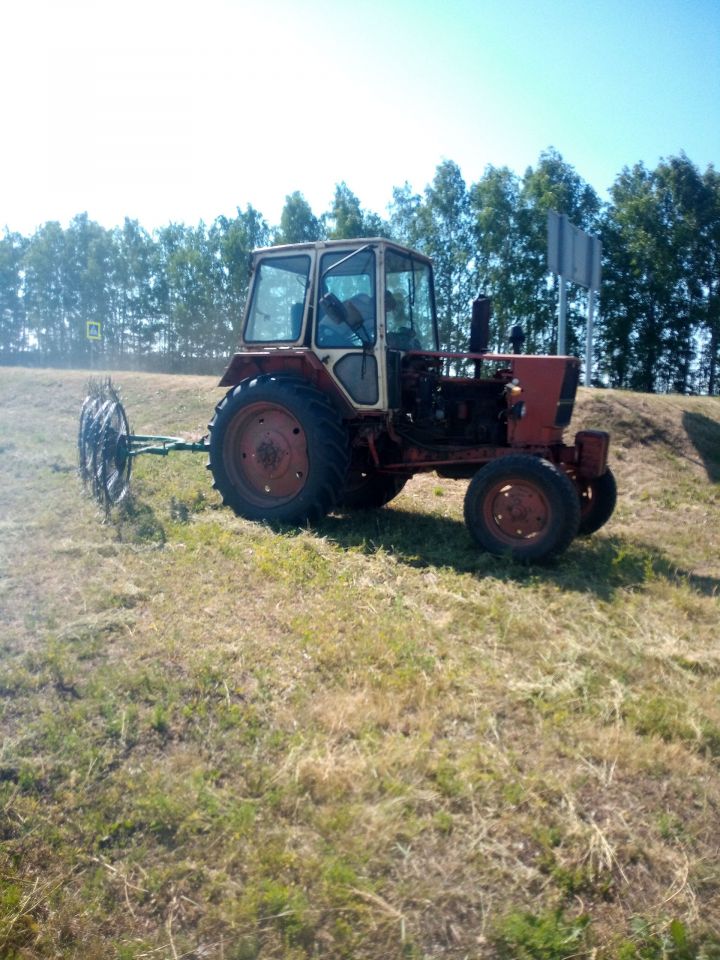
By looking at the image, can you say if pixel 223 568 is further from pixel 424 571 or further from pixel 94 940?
pixel 94 940

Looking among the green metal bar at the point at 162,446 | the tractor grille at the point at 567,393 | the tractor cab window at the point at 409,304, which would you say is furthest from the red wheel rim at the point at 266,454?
the tractor grille at the point at 567,393

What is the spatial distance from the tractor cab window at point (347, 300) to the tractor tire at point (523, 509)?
1.74 meters

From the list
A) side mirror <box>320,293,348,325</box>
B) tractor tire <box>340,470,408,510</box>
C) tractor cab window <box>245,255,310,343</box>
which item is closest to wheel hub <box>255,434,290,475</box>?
tractor tire <box>340,470,408,510</box>

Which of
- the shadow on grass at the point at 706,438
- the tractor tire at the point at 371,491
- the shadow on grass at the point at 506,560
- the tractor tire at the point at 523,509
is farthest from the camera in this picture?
the shadow on grass at the point at 706,438

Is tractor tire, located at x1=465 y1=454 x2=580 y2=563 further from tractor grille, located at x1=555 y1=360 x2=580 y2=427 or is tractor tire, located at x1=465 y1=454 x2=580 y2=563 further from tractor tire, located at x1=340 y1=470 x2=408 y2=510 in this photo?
tractor tire, located at x1=340 y1=470 x2=408 y2=510

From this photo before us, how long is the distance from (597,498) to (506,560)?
139cm

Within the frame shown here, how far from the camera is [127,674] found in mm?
4152

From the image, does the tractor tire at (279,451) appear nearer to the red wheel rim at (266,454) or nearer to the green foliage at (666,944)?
the red wheel rim at (266,454)

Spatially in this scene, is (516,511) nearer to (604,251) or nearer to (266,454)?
(266,454)

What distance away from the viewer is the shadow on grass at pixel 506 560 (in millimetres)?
6102

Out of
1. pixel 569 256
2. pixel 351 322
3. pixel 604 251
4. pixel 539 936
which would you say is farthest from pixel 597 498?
pixel 604 251

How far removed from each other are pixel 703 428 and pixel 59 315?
3978 cm

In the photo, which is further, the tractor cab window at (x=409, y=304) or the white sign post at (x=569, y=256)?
the white sign post at (x=569, y=256)

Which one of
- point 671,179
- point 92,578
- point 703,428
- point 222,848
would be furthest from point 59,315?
point 222,848
